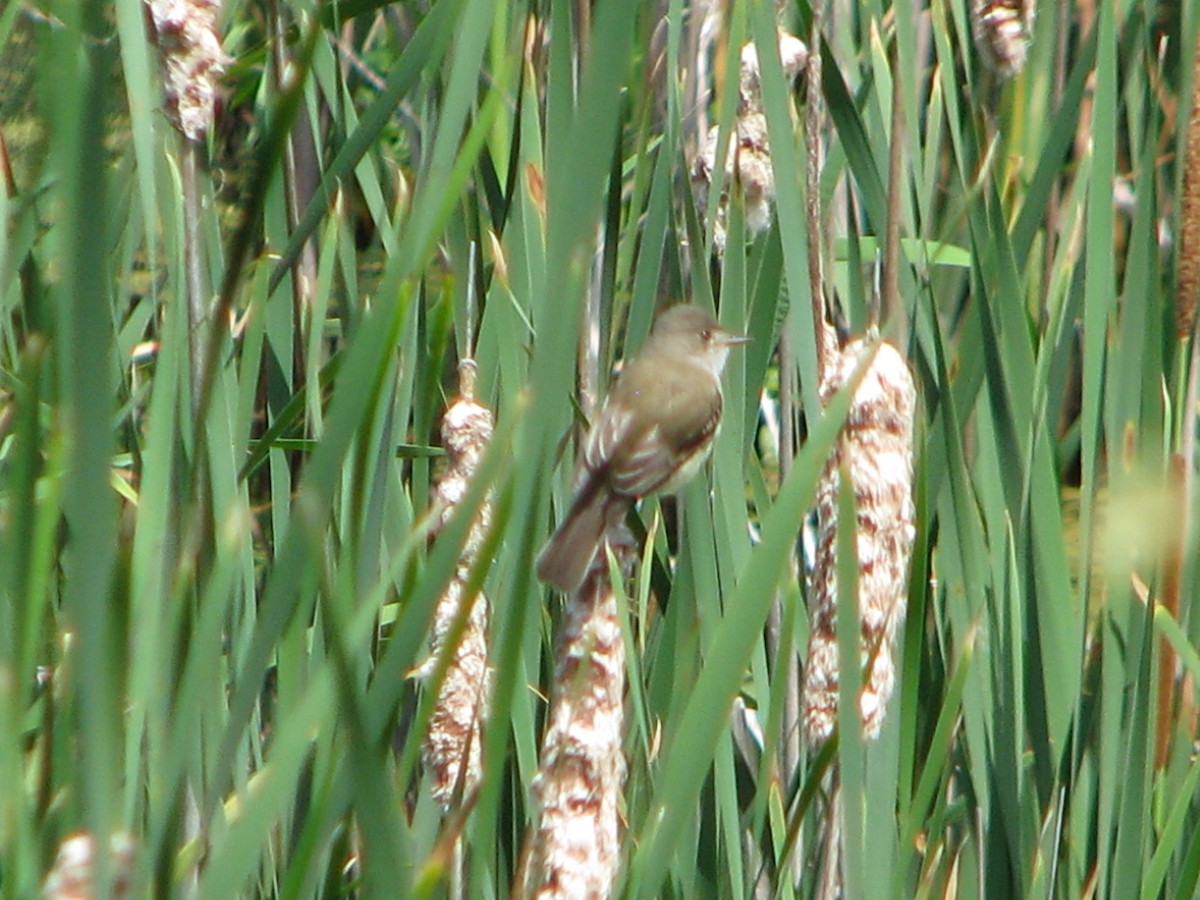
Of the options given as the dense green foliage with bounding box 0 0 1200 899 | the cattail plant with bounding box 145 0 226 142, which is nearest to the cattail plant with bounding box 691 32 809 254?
the dense green foliage with bounding box 0 0 1200 899

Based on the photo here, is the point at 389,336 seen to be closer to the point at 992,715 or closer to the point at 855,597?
the point at 855,597

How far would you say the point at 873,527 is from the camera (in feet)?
4.46

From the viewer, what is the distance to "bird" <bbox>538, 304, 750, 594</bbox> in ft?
4.64

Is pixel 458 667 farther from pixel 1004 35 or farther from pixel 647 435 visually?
pixel 1004 35

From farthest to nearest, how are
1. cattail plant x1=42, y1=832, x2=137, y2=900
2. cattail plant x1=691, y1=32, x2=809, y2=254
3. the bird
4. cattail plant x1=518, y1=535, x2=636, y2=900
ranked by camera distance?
cattail plant x1=691, y1=32, x2=809, y2=254 < the bird < cattail plant x1=518, y1=535, x2=636, y2=900 < cattail plant x1=42, y1=832, x2=137, y2=900

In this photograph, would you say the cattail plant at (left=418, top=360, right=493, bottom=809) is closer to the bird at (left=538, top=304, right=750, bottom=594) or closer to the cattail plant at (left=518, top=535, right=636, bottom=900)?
the bird at (left=538, top=304, right=750, bottom=594)

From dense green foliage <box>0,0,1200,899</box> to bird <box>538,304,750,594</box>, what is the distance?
71 millimetres

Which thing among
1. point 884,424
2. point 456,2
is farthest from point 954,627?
point 456,2

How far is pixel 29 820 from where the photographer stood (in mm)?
864

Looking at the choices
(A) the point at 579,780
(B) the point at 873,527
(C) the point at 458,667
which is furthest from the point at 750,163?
(A) the point at 579,780

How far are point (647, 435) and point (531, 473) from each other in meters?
1.05

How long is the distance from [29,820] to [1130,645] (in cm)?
101

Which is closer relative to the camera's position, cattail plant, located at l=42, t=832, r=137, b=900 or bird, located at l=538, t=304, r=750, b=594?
cattail plant, located at l=42, t=832, r=137, b=900

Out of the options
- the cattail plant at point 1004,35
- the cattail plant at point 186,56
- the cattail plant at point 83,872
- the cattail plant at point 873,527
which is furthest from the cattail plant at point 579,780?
the cattail plant at point 1004,35
